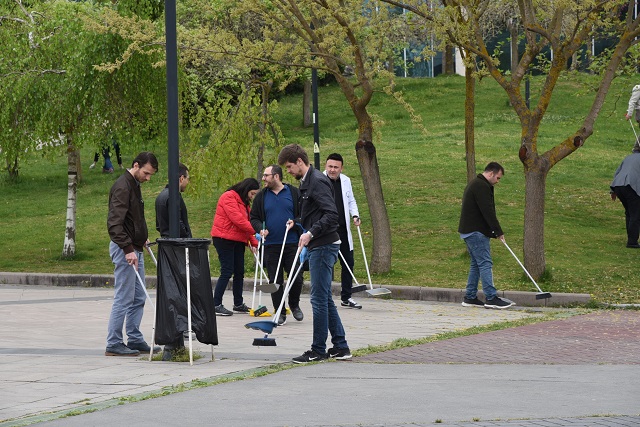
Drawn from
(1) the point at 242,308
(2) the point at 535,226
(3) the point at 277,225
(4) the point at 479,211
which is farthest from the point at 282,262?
(2) the point at 535,226

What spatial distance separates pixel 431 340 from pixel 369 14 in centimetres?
845

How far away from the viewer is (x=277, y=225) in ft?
42.7

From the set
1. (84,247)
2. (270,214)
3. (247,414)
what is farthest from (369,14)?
(247,414)

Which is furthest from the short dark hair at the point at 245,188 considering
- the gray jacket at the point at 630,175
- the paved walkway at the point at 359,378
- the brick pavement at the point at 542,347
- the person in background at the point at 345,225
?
the gray jacket at the point at 630,175

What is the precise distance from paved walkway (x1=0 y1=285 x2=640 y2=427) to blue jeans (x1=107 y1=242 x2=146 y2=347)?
0.31 metres

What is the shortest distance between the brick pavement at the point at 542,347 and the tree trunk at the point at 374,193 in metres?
5.21

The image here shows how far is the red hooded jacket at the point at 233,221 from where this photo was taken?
13.7m

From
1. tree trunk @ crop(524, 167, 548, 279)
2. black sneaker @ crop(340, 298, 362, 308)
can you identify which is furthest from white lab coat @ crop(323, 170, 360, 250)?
tree trunk @ crop(524, 167, 548, 279)

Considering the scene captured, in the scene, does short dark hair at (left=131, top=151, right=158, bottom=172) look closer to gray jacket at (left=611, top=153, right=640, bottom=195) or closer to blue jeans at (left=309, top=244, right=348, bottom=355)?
blue jeans at (left=309, top=244, right=348, bottom=355)

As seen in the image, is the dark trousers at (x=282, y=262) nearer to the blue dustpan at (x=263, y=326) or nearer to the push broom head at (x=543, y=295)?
the blue dustpan at (x=263, y=326)

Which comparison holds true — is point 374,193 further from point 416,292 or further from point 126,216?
point 126,216

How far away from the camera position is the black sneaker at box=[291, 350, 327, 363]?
9625 mm

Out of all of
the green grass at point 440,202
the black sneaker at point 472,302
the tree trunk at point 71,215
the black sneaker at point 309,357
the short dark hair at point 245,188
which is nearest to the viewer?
the black sneaker at point 309,357

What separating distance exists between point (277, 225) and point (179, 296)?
135 inches
